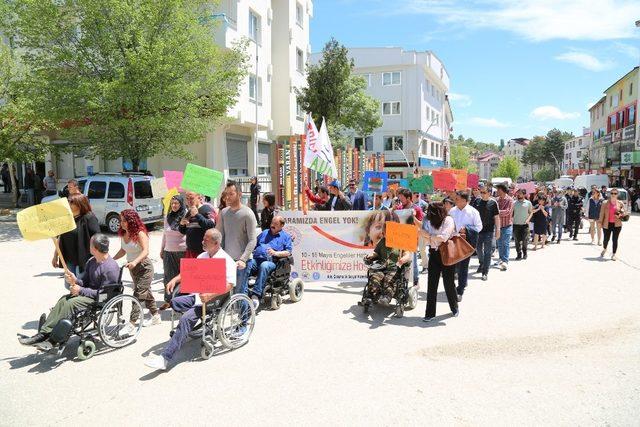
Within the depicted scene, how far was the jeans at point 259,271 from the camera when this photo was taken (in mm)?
7234

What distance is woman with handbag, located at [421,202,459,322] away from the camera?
7055mm

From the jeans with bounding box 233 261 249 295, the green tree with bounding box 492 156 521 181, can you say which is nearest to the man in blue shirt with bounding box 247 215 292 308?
the jeans with bounding box 233 261 249 295

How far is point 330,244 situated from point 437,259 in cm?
245

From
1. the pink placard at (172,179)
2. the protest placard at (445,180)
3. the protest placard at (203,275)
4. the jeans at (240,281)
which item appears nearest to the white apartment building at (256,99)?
the protest placard at (445,180)

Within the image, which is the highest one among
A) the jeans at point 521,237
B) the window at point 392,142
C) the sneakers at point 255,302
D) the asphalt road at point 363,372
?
the window at point 392,142

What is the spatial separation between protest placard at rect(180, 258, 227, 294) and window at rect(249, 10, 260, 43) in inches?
937

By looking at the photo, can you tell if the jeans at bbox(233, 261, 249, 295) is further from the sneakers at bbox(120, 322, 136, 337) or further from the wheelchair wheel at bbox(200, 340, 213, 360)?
the sneakers at bbox(120, 322, 136, 337)

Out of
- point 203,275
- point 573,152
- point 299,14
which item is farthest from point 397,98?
point 573,152

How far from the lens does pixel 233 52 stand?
65.4ft

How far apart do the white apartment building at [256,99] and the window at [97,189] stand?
20.8 feet

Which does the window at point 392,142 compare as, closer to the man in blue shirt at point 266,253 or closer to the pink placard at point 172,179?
the pink placard at point 172,179

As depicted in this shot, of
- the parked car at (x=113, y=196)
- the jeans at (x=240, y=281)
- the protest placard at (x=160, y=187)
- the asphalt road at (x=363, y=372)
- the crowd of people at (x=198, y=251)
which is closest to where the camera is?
the asphalt road at (x=363, y=372)

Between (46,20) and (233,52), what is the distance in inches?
261

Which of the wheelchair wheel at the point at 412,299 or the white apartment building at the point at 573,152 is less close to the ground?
the white apartment building at the point at 573,152
